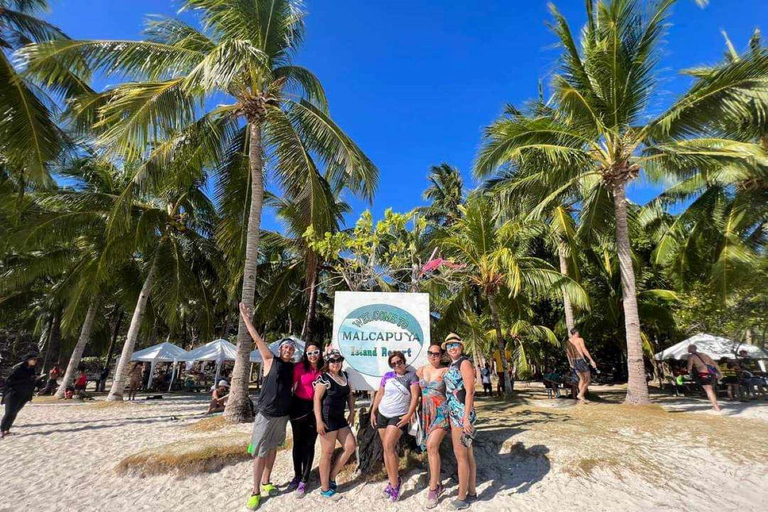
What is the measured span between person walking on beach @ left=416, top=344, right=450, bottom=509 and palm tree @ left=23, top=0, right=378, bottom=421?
13.7ft

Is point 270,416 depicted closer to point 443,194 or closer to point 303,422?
point 303,422

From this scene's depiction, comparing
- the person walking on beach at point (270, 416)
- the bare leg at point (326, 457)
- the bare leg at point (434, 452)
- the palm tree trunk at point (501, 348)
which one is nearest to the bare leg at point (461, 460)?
the bare leg at point (434, 452)

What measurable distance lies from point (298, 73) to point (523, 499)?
9611 millimetres

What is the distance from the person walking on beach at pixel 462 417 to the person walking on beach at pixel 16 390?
891cm

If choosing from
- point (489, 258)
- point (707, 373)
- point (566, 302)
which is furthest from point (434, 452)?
point (566, 302)

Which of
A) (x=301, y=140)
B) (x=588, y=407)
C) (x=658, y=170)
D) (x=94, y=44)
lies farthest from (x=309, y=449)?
(x=658, y=170)

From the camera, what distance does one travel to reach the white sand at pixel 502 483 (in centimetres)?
410

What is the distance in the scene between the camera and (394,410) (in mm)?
4320

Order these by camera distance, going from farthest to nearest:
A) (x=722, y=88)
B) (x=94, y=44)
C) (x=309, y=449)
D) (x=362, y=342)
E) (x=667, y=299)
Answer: (x=667, y=299) → (x=722, y=88) → (x=94, y=44) → (x=362, y=342) → (x=309, y=449)

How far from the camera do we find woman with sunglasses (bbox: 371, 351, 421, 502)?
167 inches

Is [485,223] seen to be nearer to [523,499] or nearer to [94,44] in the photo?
[523,499]

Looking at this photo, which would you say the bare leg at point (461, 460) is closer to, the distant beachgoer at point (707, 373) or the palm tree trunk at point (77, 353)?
the distant beachgoer at point (707, 373)

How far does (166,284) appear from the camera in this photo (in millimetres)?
13992

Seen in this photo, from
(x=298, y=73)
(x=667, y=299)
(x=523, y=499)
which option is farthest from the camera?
A: (x=667, y=299)
